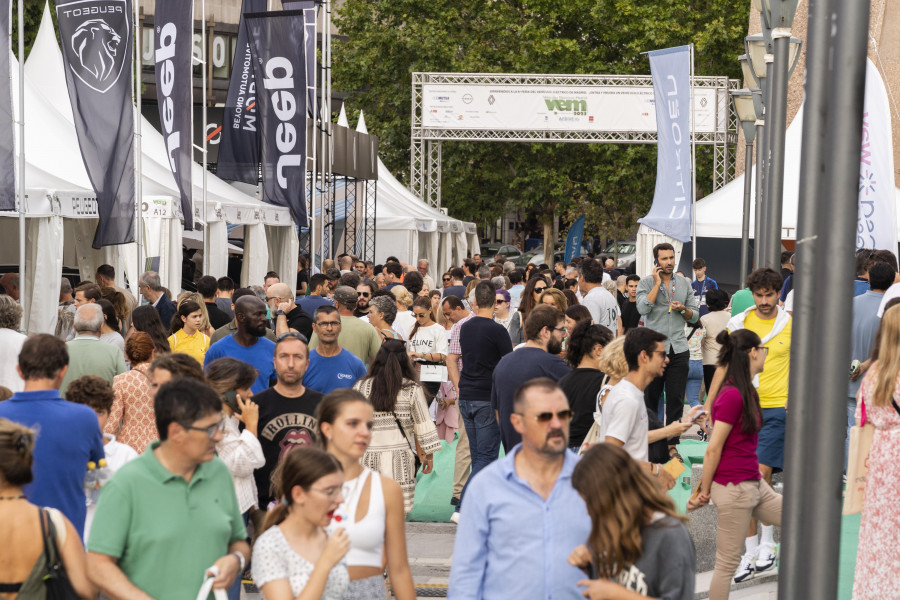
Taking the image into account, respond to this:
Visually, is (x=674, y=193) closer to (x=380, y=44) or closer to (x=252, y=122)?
(x=252, y=122)

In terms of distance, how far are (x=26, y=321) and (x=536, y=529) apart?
11040 mm

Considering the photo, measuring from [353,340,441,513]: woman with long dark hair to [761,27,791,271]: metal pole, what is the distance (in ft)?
19.2

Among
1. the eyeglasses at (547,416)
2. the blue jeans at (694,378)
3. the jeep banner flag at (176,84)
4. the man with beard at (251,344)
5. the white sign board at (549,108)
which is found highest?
the white sign board at (549,108)

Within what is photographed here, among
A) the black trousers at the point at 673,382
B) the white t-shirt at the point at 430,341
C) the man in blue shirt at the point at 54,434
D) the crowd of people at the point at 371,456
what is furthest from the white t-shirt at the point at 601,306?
the man in blue shirt at the point at 54,434

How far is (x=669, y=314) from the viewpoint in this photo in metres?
11.8

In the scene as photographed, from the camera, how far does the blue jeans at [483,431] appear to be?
9375mm

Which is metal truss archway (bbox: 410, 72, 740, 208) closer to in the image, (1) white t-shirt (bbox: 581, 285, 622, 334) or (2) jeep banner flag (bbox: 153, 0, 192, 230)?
(2) jeep banner flag (bbox: 153, 0, 192, 230)

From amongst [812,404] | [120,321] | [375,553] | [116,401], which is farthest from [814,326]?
Result: [120,321]

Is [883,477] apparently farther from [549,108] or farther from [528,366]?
[549,108]

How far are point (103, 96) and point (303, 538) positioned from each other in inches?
408

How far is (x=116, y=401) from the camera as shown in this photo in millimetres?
6562

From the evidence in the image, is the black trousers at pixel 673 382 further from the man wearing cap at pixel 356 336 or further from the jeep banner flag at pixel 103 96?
the jeep banner flag at pixel 103 96

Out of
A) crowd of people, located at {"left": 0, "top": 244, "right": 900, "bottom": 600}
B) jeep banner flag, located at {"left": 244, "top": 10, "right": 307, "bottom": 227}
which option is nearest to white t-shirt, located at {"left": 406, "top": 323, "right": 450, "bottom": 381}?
crowd of people, located at {"left": 0, "top": 244, "right": 900, "bottom": 600}

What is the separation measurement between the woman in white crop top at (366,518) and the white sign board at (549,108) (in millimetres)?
27033
